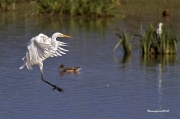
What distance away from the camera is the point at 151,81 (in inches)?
655

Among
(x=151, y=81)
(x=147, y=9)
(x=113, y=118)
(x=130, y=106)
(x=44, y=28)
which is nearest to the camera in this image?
(x=113, y=118)

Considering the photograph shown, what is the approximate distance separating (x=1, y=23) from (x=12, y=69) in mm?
10727

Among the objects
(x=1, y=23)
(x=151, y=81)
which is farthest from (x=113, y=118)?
(x=1, y=23)

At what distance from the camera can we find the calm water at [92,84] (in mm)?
13383

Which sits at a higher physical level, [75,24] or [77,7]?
[77,7]

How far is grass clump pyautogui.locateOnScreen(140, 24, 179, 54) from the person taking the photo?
19.8 metres

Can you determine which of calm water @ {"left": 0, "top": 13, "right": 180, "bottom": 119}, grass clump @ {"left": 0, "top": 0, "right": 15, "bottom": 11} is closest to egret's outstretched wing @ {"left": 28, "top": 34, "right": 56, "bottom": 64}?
calm water @ {"left": 0, "top": 13, "right": 180, "bottom": 119}

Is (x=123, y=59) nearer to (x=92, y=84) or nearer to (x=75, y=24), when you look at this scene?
(x=92, y=84)

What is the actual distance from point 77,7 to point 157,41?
1103cm

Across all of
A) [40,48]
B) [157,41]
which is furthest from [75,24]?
[40,48]

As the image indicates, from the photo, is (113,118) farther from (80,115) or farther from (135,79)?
(135,79)

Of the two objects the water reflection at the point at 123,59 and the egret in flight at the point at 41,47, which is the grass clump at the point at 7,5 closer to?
the water reflection at the point at 123,59

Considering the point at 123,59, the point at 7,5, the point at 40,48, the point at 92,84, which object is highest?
the point at 7,5

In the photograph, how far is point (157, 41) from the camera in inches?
789
